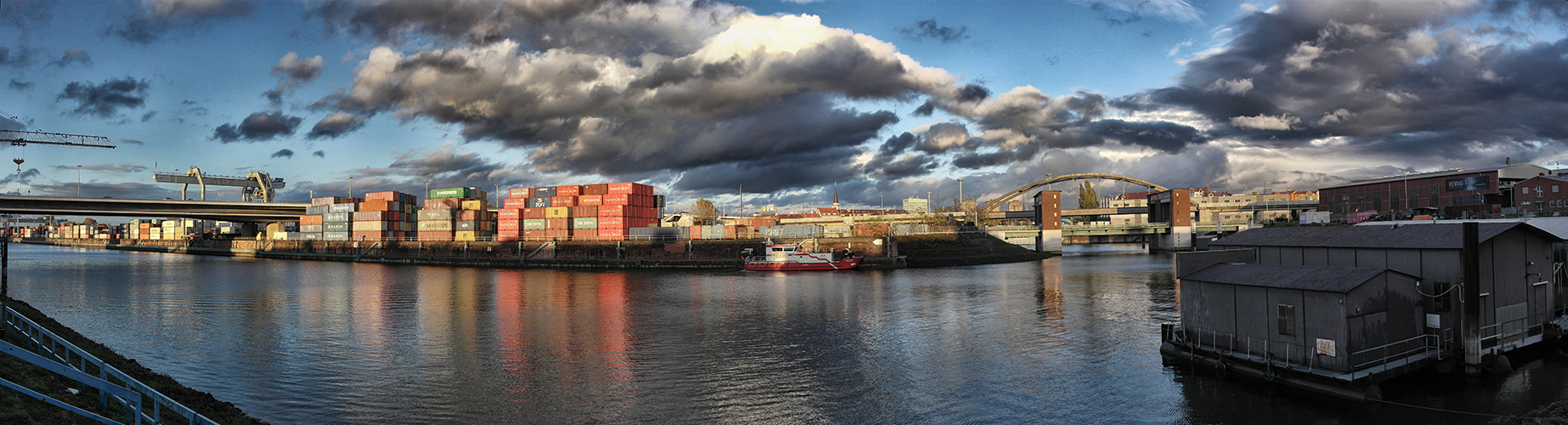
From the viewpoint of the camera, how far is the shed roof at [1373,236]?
20.6 meters

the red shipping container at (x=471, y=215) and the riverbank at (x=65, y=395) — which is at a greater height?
the red shipping container at (x=471, y=215)

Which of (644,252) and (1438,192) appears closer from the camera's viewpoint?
(1438,192)

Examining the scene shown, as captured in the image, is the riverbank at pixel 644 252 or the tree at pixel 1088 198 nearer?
the riverbank at pixel 644 252

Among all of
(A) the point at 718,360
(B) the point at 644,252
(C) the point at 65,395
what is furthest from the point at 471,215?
(C) the point at 65,395

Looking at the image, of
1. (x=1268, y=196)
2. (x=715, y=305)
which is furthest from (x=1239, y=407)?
(x=1268, y=196)

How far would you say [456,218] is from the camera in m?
118

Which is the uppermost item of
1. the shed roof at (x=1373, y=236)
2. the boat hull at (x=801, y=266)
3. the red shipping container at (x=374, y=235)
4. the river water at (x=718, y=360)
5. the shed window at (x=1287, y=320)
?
the red shipping container at (x=374, y=235)

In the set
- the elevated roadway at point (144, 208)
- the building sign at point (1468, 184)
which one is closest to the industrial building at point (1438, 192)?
the building sign at point (1468, 184)

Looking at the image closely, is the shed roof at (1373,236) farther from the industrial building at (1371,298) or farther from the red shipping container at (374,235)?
the red shipping container at (374,235)

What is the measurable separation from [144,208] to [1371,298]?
162560mm

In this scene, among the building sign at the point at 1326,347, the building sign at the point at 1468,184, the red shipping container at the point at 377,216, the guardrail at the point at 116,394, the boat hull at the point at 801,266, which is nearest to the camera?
the guardrail at the point at 116,394

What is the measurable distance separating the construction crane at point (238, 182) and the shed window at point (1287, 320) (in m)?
185

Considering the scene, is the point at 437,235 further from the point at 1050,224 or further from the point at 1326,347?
the point at 1326,347

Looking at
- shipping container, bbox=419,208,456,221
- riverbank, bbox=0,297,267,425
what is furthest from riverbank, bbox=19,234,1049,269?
riverbank, bbox=0,297,267,425
